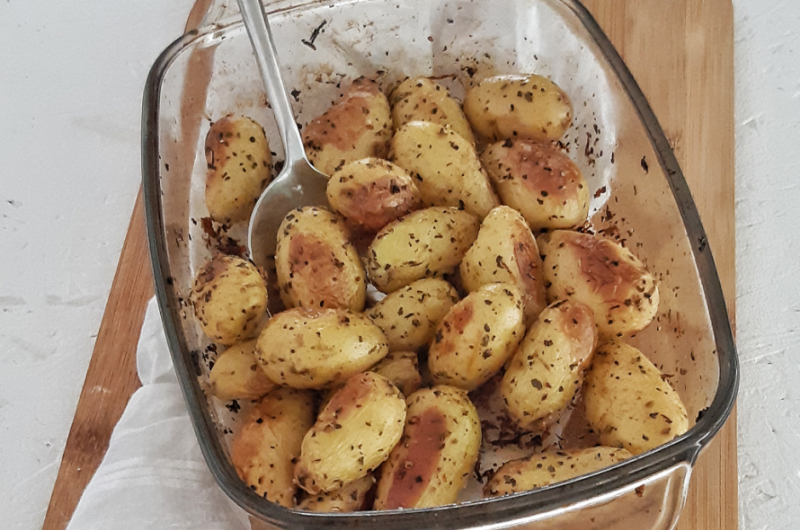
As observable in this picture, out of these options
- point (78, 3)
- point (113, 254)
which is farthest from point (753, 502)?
point (78, 3)

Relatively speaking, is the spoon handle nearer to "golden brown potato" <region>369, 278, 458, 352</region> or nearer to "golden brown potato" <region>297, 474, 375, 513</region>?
"golden brown potato" <region>369, 278, 458, 352</region>

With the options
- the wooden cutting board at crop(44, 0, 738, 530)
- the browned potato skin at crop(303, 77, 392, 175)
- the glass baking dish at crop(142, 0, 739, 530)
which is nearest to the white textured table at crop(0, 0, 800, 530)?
the wooden cutting board at crop(44, 0, 738, 530)

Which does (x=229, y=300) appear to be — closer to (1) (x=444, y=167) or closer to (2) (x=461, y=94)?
(1) (x=444, y=167)

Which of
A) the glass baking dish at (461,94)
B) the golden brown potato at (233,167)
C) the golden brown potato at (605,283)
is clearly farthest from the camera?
the golden brown potato at (233,167)

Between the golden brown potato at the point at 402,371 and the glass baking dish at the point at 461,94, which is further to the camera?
the golden brown potato at the point at 402,371

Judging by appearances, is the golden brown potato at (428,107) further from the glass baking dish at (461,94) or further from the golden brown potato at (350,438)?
the golden brown potato at (350,438)

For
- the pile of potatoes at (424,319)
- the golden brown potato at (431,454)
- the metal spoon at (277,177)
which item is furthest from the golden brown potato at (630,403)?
the metal spoon at (277,177)

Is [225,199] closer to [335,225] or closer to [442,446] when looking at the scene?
[335,225]
